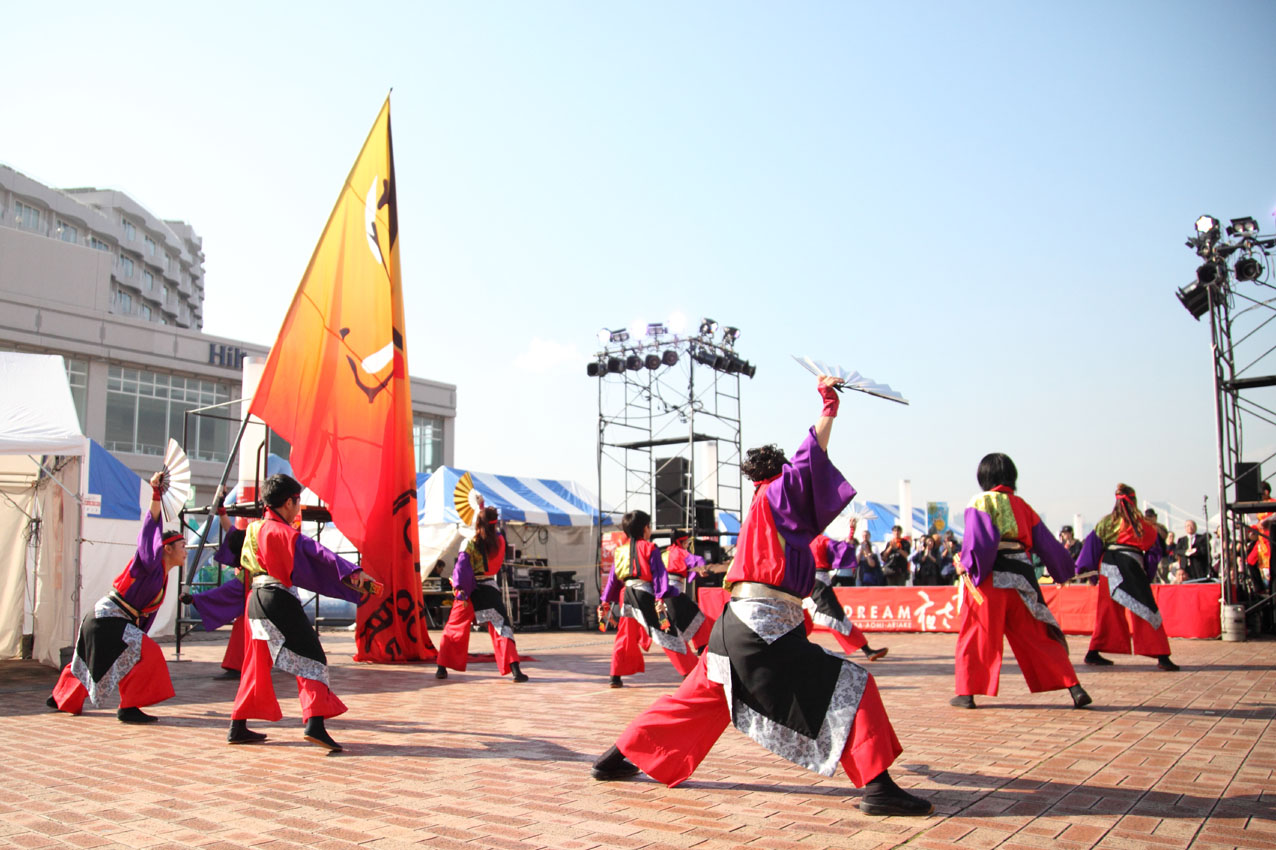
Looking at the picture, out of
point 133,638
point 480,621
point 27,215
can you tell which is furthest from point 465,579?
point 27,215

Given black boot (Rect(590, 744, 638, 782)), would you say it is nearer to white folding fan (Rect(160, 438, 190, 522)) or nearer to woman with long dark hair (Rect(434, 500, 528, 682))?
woman with long dark hair (Rect(434, 500, 528, 682))

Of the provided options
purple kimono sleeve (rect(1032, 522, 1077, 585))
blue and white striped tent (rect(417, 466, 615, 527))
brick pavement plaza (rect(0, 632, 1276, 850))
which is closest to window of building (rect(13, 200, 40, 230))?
blue and white striped tent (rect(417, 466, 615, 527))

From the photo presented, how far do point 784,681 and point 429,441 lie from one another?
124 ft

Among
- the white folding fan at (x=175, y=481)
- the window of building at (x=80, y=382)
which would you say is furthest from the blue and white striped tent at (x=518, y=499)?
the window of building at (x=80, y=382)

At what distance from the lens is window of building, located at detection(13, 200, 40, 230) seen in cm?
5078

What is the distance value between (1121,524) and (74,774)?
8316 millimetres

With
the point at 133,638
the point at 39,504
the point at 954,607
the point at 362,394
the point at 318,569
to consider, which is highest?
the point at 362,394

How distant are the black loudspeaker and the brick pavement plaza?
4.85 meters

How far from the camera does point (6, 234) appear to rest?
3206cm

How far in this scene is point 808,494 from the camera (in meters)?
3.75

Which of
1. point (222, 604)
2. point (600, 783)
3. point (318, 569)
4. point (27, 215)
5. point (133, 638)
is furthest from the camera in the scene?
point (27, 215)

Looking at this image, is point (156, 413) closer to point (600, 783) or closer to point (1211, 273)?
point (1211, 273)

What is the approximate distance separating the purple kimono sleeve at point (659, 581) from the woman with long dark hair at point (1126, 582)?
12.0 feet

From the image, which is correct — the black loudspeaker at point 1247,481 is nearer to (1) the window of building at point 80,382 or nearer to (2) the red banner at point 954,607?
(2) the red banner at point 954,607
